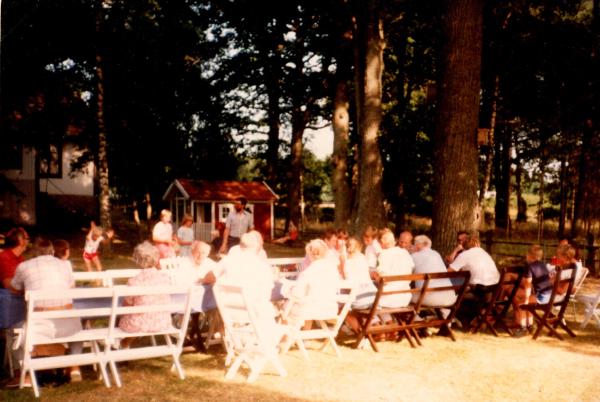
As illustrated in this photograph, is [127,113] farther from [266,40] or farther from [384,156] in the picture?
[384,156]

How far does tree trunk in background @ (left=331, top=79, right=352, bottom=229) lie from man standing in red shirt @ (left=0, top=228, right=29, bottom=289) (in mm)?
11282

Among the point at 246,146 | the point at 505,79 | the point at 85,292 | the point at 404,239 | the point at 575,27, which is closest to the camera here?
the point at 85,292

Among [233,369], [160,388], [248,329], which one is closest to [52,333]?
[160,388]

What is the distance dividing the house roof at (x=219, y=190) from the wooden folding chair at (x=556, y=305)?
2416 cm

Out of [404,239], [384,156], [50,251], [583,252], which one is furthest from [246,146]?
[50,251]

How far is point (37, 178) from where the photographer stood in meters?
30.3

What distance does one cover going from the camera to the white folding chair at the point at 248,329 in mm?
6848

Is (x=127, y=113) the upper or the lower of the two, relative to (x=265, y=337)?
upper

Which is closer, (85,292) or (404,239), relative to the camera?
(85,292)

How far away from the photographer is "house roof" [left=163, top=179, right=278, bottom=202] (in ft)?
107

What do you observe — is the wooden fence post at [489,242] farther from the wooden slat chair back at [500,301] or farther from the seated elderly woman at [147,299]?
the seated elderly woman at [147,299]

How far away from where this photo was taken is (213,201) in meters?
32.9

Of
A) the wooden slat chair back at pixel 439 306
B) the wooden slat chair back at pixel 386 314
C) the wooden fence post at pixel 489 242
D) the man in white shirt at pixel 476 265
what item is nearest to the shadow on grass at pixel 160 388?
the wooden slat chair back at pixel 386 314

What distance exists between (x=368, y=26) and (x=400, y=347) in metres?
9.40
